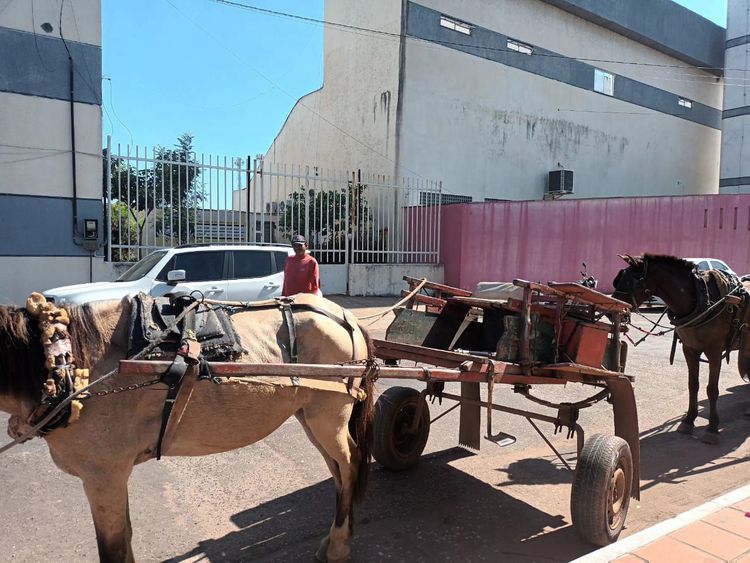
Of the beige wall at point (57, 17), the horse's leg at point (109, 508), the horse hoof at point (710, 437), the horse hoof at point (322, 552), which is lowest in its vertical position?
the horse hoof at point (710, 437)

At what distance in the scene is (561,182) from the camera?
72.9ft

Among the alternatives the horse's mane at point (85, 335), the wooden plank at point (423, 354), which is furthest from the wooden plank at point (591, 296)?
the horse's mane at point (85, 335)

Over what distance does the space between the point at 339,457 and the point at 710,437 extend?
4205 mm

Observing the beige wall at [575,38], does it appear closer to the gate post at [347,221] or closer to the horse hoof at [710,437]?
the gate post at [347,221]

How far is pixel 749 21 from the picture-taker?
1068 inches

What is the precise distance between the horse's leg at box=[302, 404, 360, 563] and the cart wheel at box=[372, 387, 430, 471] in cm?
105

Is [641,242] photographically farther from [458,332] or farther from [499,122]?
[458,332]

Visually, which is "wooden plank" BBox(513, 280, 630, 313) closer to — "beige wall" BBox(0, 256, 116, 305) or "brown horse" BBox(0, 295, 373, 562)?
"brown horse" BBox(0, 295, 373, 562)

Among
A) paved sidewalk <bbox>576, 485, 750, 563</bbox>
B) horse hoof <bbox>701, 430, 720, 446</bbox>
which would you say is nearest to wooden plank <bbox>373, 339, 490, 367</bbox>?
paved sidewalk <bbox>576, 485, 750, 563</bbox>

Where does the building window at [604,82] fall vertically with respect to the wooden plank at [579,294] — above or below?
above

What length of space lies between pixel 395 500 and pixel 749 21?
32.7 m

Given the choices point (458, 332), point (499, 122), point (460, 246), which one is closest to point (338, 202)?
point (460, 246)

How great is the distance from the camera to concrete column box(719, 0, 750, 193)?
26953 mm

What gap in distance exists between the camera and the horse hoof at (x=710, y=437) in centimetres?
545
